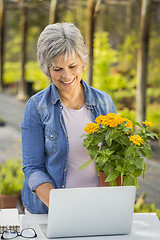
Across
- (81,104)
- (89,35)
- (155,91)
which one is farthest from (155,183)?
(81,104)

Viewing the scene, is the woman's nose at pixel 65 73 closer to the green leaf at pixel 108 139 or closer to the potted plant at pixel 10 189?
the green leaf at pixel 108 139

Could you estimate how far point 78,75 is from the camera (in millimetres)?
1865

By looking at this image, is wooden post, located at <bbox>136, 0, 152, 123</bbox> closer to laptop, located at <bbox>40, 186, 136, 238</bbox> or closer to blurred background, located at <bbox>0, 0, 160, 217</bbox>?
blurred background, located at <bbox>0, 0, 160, 217</bbox>

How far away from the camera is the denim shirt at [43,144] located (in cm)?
183

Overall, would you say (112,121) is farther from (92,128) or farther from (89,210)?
(89,210)

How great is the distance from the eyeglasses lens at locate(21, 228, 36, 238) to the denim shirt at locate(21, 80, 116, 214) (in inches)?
5.9

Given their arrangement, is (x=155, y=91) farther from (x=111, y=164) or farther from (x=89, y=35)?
(x=111, y=164)

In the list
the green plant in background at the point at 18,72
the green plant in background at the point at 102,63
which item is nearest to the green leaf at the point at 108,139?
the green plant in background at the point at 102,63

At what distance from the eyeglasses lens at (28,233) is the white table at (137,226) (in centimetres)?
2

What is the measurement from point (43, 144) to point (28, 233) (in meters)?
0.34

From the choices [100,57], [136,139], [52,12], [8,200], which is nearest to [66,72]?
[136,139]

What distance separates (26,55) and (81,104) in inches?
164

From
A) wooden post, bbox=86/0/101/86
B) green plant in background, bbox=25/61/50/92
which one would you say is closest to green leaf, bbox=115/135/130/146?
wooden post, bbox=86/0/101/86

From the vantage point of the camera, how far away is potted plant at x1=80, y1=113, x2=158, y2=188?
1.66m
